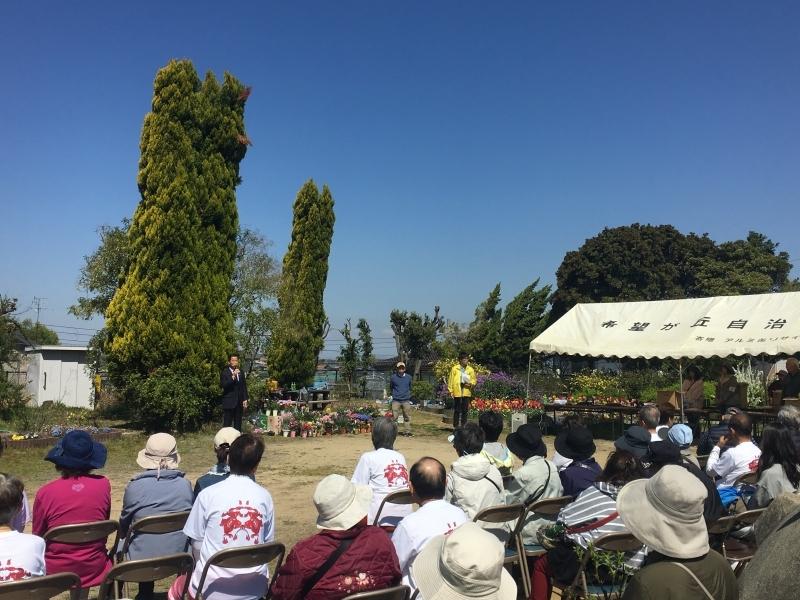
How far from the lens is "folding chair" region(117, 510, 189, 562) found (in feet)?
11.4

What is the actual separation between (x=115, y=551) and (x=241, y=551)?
55.2 inches

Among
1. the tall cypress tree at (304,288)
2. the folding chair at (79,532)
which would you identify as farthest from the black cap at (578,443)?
the tall cypress tree at (304,288)

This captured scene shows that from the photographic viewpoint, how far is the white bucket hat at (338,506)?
268cm

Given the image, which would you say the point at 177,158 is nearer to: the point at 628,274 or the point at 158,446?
the point at 158,446

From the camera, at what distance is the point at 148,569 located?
2.91 metres

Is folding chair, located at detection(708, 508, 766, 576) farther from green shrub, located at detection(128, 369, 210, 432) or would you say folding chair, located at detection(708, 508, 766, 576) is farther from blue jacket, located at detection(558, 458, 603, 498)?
green shrub, located at detection(128, 369, 210, 432)

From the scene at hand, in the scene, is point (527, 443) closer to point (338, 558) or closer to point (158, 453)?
point (338, 558)

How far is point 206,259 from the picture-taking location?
1298 centimetres

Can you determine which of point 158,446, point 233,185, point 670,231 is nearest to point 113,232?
point 233,185

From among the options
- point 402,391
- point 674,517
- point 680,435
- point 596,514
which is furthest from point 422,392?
point 674,517

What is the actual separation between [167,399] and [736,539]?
9.98 m

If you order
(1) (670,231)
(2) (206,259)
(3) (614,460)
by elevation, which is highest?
(1) (670,231)

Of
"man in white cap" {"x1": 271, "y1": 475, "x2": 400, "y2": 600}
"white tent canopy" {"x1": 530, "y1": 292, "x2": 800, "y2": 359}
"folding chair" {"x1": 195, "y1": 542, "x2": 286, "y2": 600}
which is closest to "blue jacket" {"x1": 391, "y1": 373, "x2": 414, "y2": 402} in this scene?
"white tent canopy" {"x1": 530, "y1": 292, "x2": 800, "y2": 359}

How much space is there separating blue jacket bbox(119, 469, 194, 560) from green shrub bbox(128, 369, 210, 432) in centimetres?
834
